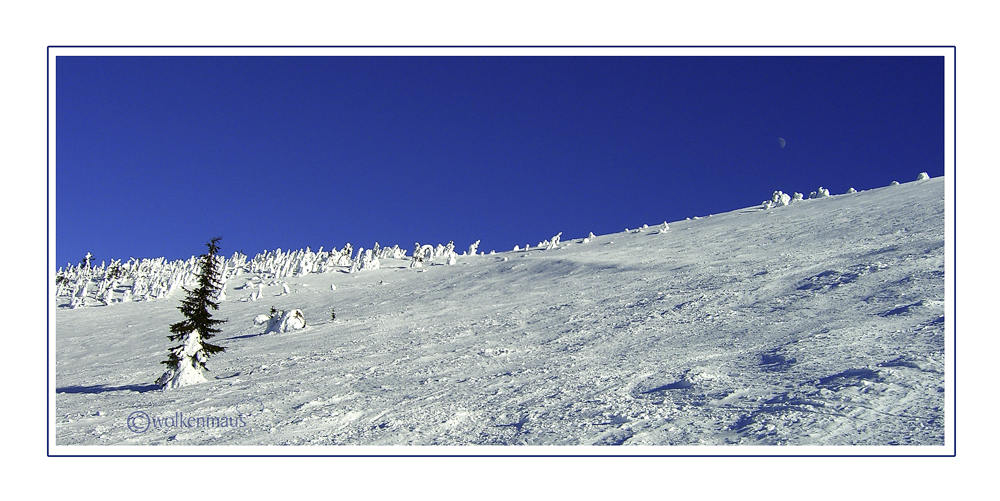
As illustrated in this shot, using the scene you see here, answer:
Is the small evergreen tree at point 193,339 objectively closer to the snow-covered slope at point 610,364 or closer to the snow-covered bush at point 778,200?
the snow-covered slope at point 610,364

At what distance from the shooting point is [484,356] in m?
15.3

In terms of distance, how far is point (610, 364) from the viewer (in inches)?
507

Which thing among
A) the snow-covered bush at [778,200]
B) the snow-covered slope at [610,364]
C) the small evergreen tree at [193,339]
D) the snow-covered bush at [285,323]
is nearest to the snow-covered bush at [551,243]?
the snow-covered bush at [778,200]

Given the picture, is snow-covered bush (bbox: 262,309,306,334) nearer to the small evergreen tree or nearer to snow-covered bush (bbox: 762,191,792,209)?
the small evergreen tree

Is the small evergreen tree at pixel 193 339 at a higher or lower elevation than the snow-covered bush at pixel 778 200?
lower

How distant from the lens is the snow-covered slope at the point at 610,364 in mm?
8633

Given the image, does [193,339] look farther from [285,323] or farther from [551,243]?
[551,243]

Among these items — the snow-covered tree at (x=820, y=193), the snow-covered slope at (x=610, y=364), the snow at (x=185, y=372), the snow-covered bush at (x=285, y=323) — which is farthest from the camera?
the snow-covered tree at (x=820, y=193)

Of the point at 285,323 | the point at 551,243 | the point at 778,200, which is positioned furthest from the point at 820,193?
the point at 285,323

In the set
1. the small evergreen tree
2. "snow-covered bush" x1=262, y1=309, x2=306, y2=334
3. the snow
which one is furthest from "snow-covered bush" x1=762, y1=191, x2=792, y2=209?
the snow

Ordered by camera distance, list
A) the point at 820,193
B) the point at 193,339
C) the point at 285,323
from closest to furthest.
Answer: the point at 193,339, the point at 285,323, the point at 820,193

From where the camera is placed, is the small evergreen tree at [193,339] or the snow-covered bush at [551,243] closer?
the small evergreen tree at [193,339]

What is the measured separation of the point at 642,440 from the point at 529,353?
7.27 m

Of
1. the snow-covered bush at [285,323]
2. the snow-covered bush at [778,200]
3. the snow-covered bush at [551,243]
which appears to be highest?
the snow-covered bush at [778,200]
